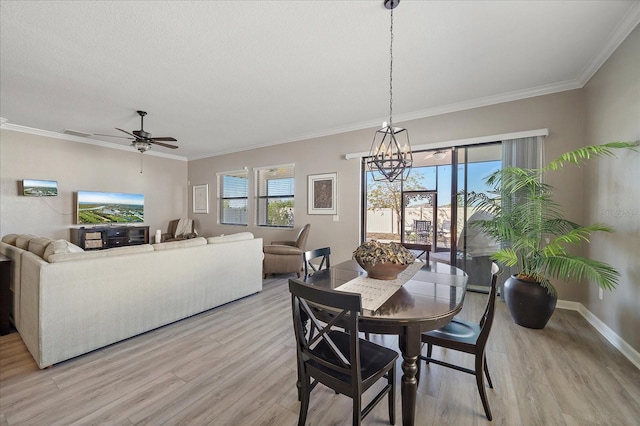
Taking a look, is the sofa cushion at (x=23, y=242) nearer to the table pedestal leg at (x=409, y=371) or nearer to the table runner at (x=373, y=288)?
the table runner at (x=373, y=288)

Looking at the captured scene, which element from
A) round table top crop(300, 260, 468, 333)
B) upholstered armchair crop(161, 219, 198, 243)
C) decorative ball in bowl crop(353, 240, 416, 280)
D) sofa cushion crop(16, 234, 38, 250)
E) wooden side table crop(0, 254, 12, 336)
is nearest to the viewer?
round table top crop(300, 260, 468, 333)

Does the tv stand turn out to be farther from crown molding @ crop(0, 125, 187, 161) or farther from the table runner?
the table runner

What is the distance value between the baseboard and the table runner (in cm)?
190

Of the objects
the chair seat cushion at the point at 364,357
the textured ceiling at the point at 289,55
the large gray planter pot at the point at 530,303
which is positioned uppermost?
the textured ceiling at the point at 289,55

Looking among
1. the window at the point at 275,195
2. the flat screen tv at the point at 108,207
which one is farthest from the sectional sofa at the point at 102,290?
the flat screen tv at the point at 108,207

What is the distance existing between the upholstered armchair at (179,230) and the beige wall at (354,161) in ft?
1.03

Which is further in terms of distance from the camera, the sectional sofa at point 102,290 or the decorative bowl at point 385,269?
the sectional sofa at point 102,290

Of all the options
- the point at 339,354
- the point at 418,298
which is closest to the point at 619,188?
the point at 418,298

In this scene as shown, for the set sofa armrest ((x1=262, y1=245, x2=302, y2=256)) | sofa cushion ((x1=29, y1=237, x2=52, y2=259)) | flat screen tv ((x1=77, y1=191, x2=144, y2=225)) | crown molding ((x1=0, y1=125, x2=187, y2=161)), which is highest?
crown molding ((x1=0, y1=125, x2=187, y2=161))

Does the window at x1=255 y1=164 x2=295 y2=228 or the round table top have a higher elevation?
the window at x1=255 y1=164 x2=295 y2=228

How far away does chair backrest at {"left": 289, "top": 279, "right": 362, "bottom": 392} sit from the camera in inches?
45.5

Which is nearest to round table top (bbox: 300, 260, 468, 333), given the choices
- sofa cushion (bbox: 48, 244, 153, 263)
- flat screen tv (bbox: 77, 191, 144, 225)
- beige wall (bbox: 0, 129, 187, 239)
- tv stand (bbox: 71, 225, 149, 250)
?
sofa cushion (bbox: 48, 244, 153, 263)

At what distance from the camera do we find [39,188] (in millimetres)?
4941

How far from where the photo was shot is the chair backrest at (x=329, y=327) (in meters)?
1.16
